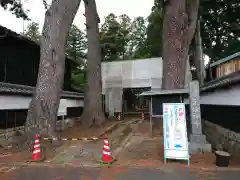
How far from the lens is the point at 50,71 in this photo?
34.3 feet

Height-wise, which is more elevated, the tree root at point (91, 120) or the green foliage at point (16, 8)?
the green foliage at point (16, 8)

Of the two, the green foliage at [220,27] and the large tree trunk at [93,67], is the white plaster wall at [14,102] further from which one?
→ the green foliage at [220,27]

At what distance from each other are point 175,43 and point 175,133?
799 centimetres

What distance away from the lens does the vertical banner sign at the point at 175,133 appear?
735 centimetres

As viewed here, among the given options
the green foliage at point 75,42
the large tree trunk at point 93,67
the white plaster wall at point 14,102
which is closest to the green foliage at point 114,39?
the green foliage at point 75,42

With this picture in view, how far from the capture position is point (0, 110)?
35.8 ft

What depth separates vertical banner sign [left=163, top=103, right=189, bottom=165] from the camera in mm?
7352

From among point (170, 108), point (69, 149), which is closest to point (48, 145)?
point (69, 149)

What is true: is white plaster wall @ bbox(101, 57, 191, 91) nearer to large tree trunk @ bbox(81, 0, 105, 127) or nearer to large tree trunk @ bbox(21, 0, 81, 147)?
large tree trunk @ bbox(81, 0, 105, 127)

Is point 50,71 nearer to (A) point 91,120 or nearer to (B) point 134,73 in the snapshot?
(A) point 91,120

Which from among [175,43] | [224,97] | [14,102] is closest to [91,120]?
[14,102]

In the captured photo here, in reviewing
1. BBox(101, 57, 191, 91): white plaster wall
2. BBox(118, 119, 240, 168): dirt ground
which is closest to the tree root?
BBox(118, 119, 240, 168): dirt ground

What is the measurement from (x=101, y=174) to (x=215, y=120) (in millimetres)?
7119

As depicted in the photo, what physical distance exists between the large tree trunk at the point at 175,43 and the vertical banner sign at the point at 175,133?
641cm
